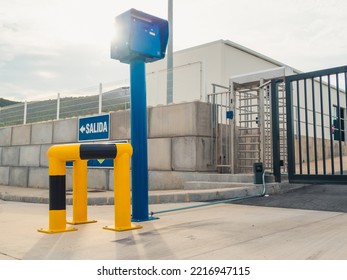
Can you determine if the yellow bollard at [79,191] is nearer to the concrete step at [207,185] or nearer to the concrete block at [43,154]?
the concrete step at [207,185]

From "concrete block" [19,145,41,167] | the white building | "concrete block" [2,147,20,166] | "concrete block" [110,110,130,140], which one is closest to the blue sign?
"concrete block" [110,110,130,140]

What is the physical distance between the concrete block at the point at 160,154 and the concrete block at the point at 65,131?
3.88 m

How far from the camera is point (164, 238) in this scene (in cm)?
405

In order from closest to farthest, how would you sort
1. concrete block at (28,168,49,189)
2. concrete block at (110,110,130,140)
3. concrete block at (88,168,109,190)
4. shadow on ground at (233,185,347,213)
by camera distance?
1. shadow on ground at (233,185,347,213)
2. concrete block at (110,110,130,140)
3. concrete block at (88,168,109,190)
4. concrete block at (28,168,49,189)

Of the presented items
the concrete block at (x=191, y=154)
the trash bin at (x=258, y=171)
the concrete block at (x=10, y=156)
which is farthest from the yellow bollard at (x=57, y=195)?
the concrete block at (x=10, y=156)

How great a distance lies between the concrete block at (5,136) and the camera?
54.2ft

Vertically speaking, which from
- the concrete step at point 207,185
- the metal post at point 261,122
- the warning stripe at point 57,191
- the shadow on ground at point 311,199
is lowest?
the shadow on ground at point 311,199

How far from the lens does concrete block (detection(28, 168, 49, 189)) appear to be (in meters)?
13.7

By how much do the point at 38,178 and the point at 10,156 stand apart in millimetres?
2956

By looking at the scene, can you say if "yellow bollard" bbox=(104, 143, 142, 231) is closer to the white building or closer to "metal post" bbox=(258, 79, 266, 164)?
"metal post" bbox=(258, 79, 266, 164)

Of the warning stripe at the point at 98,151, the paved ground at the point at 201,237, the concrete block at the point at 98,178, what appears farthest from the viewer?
the concrete block at the point at 98,178

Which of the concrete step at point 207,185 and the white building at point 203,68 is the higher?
the white building at point 203,68

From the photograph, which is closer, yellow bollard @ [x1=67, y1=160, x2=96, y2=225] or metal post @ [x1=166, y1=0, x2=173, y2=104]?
yellow bollard @ [x1=67, y1=160, x2=96, y2=225]
